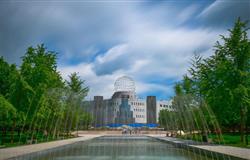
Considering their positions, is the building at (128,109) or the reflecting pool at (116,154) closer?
the reflecting pool at (116,154)

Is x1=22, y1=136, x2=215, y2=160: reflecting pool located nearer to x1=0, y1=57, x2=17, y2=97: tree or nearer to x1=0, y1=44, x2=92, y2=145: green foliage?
x1=0, y1=44, x2=92, y2=145: green foliage

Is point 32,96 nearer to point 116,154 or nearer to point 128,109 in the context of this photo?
point 116,154

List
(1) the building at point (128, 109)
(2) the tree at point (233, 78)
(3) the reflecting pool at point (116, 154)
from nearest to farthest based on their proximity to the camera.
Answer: (3) the reflecting pool at point (116, 154) → (2) the tree at point (233, 78) → (1) the building at point (128, 109)

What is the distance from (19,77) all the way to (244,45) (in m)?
17.4

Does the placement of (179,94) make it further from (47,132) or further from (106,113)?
(106,113)

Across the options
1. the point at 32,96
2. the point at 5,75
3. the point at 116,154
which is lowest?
the point at 116,154

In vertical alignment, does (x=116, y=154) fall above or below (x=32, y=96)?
below

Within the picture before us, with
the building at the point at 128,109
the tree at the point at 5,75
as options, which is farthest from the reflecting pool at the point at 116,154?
the building at the point at 128,109

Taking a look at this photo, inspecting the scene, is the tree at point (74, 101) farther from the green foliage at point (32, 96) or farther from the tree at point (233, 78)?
the tree at point (233, 78)

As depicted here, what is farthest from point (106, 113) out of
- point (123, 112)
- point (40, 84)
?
point (40, 84)

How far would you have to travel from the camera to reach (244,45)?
23.9 m

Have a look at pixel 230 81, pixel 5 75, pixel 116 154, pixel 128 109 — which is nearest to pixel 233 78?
pixel 230 81

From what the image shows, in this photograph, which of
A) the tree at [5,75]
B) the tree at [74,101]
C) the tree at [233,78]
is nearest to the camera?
the tree at [233,78]

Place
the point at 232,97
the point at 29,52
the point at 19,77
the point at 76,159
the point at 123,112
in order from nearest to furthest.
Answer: the point at 76,159 → the point at 232,97 → the point at 19,77 → the point at 29,52 → the point at 123,112
